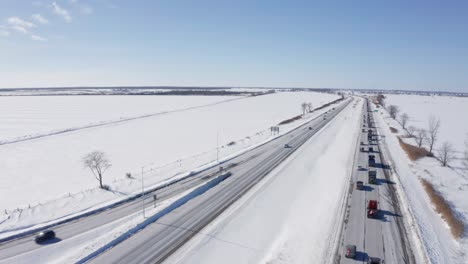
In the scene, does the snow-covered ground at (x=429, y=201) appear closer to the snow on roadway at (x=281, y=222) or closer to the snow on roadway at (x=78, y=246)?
the snow on roadway at (x=281, y=222)

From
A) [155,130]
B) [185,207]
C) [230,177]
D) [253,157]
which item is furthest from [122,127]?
[185,207]

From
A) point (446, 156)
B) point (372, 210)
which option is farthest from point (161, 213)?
A: point (446, 156)

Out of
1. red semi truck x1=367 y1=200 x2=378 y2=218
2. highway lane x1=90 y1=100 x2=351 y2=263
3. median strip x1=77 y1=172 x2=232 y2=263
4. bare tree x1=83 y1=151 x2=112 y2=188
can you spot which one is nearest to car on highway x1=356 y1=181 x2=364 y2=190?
red semi truck x1=367 y1=200 x2=378 y2=218

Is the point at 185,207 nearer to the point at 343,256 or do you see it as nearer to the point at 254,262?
the point at 254,262

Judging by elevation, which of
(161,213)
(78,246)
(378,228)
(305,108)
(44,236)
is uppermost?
(305,108)

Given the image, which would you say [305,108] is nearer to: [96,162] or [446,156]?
[446,156]

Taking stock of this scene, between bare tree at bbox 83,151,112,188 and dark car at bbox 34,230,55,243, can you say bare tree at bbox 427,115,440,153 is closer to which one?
bare tree at bbox 83,151,112,188
